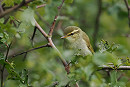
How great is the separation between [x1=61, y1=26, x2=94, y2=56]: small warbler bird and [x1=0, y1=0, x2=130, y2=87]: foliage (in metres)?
0.12

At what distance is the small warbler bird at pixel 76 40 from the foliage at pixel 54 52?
0.40 feet

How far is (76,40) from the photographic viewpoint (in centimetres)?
347

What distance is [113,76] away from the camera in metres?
2.05

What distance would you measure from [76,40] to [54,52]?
4.42ft

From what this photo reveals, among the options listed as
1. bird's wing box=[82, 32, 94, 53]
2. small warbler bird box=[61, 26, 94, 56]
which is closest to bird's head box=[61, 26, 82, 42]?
small warbler bird box=[61, 26, 94, 56]

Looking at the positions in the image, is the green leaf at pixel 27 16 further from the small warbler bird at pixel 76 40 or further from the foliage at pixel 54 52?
the small warbler bird at pixel 76 40

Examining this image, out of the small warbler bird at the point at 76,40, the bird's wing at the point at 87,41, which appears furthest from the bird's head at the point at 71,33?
the bird's wing at the point at 87,41

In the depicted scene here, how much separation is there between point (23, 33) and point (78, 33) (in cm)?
153

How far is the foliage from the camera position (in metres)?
1.95

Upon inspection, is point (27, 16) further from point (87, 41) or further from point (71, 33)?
point (87, 41)

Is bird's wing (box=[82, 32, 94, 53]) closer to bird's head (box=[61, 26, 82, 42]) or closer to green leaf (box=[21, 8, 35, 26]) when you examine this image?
bird's head (box=[61, 26, 82, 42])

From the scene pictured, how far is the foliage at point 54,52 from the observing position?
1.95m

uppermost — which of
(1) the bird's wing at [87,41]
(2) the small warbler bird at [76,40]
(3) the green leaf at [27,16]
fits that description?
(3) the green leaf at [27,16]

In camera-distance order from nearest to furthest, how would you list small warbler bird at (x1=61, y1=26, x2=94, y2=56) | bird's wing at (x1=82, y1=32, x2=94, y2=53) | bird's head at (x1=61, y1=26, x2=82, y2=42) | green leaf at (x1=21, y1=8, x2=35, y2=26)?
green leaf at (x1=21, y1=8, x2=35, y2=26) → small warbler bird at (x1=61, y1=26, x2=94, y2=56) → bird's head at (x1=61, y1=26, x2=82, y2=42) → bird's wing at (x1=82, y1=32, x2=94, y2=53)
